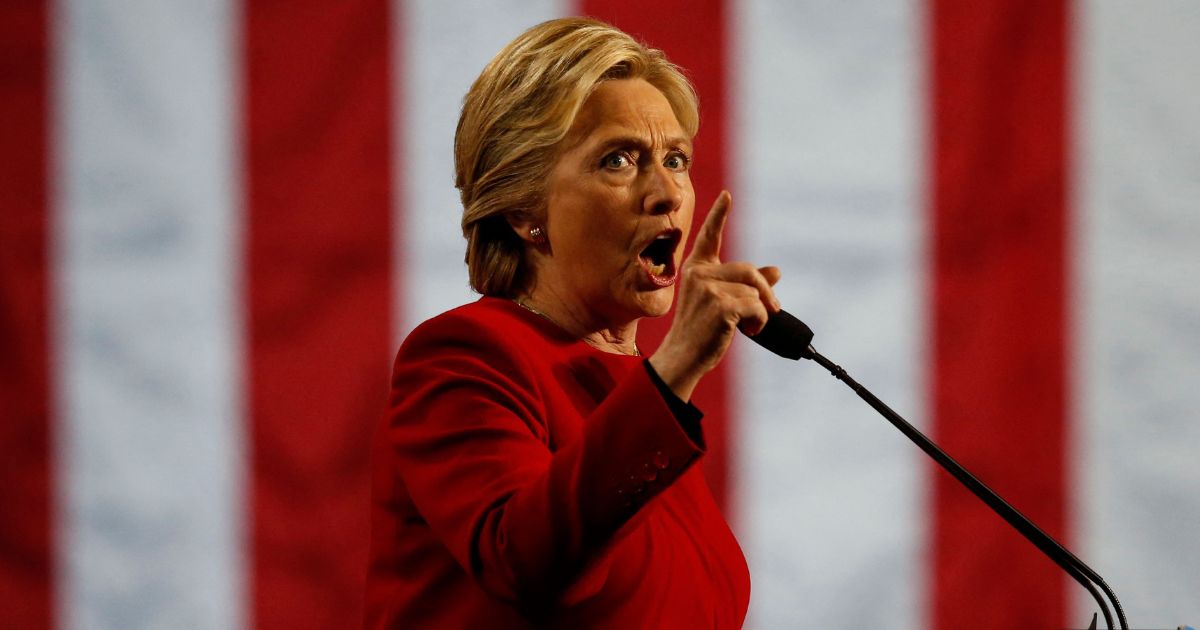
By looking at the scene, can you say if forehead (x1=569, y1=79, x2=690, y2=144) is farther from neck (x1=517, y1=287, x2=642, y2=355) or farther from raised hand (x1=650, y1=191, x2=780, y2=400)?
raised hand (x1=650, y1=191, x2=780, y2=400)

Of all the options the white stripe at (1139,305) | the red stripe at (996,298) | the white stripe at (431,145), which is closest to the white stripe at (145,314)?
the white stripe at (431,145)

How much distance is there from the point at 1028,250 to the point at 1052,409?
0.23 m

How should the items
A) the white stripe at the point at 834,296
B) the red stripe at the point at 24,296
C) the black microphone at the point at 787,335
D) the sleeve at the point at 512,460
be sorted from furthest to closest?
the white stripe at the point at 834,296 → the red stripe at the point at 24,296 → the black microphone at the point at 787,335 → the sleeve at the point at 512,460

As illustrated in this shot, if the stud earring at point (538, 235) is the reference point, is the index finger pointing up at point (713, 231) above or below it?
above

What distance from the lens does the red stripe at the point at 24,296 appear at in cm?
158

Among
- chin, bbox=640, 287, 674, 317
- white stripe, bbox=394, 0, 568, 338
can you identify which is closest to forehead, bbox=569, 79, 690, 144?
chin, bbox=640, 287, 674, 317

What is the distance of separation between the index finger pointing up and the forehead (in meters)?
0.27

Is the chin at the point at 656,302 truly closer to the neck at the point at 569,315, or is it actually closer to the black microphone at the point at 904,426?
the neck at the point at 569,315

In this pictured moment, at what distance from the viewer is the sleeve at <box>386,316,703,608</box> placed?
708 millimetres

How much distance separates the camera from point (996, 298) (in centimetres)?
174

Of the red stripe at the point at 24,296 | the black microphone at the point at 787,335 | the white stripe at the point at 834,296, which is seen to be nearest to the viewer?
the black microphone at the point at 787,335

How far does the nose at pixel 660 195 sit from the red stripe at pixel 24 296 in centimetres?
96

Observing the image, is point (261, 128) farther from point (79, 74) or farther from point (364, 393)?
point (364, 393)

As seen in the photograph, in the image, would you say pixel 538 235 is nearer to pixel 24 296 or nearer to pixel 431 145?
pixel 431 145
